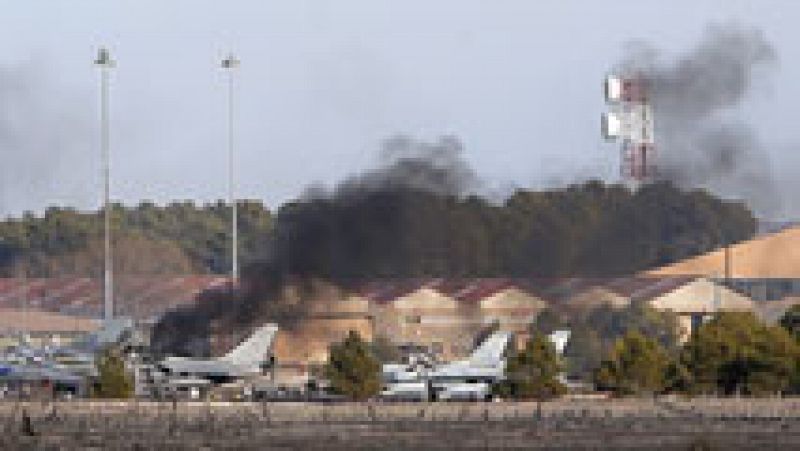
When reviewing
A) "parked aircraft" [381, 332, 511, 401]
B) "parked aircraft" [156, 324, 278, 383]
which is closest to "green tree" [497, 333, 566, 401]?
"parked aircraft" [381, 332, 511, 401]

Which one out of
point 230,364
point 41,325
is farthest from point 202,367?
point 41,325

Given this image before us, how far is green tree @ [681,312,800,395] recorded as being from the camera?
115938 mm

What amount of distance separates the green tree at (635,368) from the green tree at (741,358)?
1.54m

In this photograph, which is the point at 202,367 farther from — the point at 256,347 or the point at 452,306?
the point at 452,306

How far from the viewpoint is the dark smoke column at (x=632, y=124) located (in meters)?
173

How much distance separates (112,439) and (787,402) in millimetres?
32679

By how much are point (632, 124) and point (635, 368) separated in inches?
2288

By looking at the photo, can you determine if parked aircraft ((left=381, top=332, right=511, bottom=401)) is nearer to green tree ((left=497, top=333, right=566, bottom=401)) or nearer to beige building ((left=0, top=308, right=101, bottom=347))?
green tree ((left=497, top=333, right=566, bottom=401))

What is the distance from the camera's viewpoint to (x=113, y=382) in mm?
119625

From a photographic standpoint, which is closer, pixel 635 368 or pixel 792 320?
pixel 635 368

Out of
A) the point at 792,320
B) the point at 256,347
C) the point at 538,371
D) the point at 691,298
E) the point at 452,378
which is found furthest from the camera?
the point at 691,298

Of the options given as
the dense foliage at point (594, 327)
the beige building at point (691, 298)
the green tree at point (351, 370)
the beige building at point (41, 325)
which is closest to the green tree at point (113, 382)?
the green tree at point (351, 370)

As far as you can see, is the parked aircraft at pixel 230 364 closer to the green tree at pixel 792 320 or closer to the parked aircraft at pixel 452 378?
the parked aircraft at pixel 452 378

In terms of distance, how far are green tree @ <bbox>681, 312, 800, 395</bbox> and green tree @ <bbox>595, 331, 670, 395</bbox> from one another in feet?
5.06
